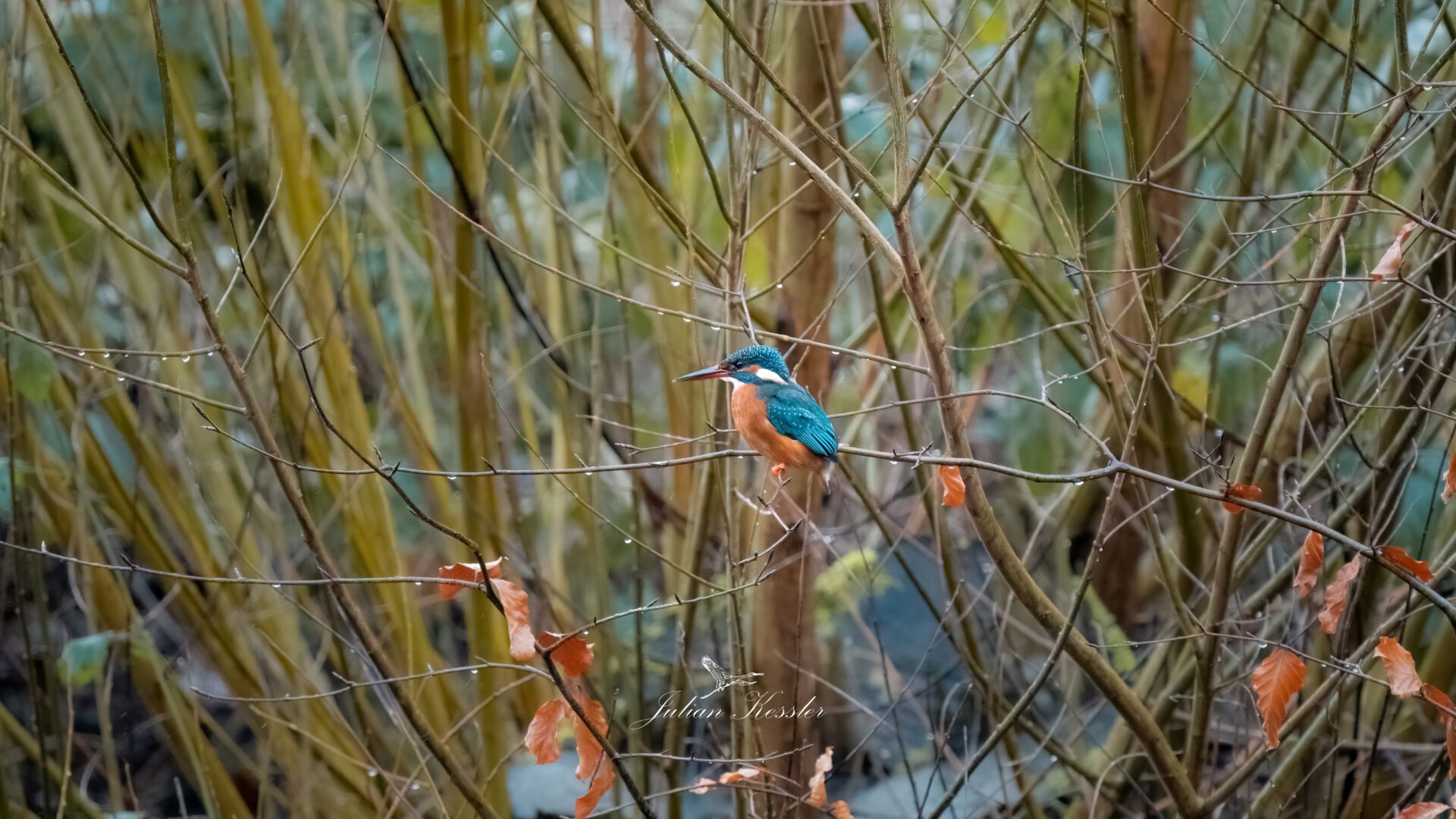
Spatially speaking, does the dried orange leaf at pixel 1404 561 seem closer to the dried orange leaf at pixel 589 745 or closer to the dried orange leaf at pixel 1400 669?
the dried orange leaf at pixel 1400 669

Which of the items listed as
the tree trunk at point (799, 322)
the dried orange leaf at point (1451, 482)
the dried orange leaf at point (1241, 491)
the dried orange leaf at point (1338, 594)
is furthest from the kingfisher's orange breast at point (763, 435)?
the dried orange leaf at point (1451, 482)

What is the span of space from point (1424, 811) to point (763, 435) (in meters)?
1.37

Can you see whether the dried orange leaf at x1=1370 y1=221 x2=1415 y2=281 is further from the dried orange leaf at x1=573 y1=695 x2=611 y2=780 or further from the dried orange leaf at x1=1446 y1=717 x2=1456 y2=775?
the dried orange leaf at x1=573 y1=695 x2=611 y2=780

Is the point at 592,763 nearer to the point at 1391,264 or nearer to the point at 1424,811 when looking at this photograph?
the point at 1424,811

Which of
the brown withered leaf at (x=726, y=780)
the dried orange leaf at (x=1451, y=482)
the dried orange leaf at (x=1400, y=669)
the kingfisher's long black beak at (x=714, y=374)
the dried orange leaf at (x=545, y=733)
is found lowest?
the brown withered leaf at (x=726, y=780)

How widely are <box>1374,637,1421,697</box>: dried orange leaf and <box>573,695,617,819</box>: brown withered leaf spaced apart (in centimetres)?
129

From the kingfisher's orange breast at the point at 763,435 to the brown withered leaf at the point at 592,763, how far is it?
660mm

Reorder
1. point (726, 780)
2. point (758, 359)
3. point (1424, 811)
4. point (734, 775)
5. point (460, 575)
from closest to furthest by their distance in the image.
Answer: point (460, 575) < point (1424, 811) < point (734, 775) < point (726, 780) < point (758, 359)

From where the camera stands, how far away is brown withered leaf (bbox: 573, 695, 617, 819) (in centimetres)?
196

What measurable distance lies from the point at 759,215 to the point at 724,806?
207cm

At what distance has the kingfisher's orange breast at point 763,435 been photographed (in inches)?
96.0

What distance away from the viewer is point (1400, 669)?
1929 mm

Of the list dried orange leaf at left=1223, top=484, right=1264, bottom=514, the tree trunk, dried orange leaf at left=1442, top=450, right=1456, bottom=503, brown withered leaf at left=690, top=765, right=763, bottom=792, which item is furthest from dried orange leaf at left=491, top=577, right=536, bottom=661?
dried orange leaf at left=1442, top=450, right=1456, bottom=503

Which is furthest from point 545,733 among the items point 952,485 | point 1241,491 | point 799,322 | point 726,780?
point 799,322
